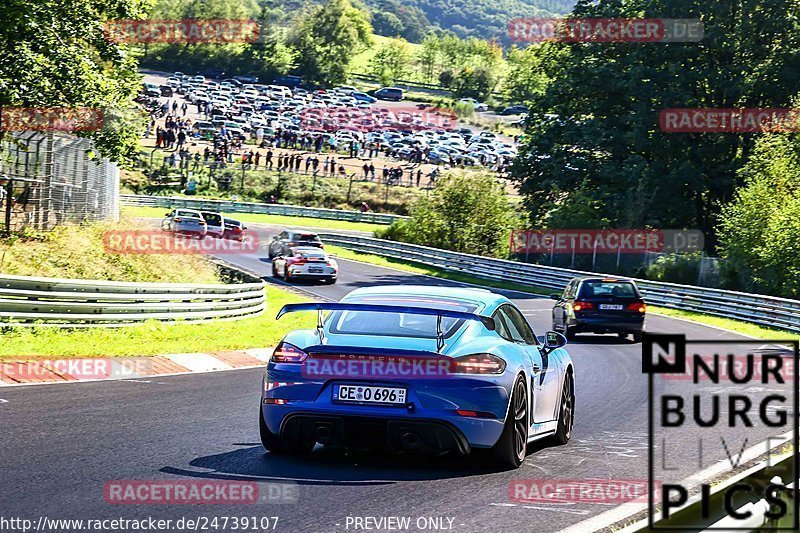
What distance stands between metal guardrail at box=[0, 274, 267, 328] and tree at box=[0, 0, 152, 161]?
459 cm

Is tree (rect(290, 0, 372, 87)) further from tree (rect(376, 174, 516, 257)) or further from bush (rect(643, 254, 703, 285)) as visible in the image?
bush (rect(643, 254, 703, 285))

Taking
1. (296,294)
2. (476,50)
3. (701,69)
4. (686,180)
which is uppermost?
(476,50)

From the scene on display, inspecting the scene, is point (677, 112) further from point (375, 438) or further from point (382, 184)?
point (375, 438)

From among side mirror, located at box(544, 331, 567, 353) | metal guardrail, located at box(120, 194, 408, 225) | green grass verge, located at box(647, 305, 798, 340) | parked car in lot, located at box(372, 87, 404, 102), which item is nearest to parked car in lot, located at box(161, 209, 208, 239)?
green grass verge, located at box(647, 305, 798, 340)

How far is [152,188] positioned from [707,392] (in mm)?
64051

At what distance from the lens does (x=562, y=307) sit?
26484 mm

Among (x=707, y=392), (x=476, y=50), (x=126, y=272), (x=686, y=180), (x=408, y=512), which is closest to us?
(x=408, y=512)

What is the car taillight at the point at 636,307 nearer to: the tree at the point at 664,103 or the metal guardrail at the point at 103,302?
the metal guardrail at the point at 103,302

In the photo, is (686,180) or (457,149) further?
(457,149)

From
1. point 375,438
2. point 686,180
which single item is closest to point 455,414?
point 375,438

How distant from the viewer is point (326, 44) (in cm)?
15412

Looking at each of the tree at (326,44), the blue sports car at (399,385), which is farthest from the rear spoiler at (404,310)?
the tree at (326,44)

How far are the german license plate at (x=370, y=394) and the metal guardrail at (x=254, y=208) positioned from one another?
61404 millimetres

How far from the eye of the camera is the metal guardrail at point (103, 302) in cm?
1702
